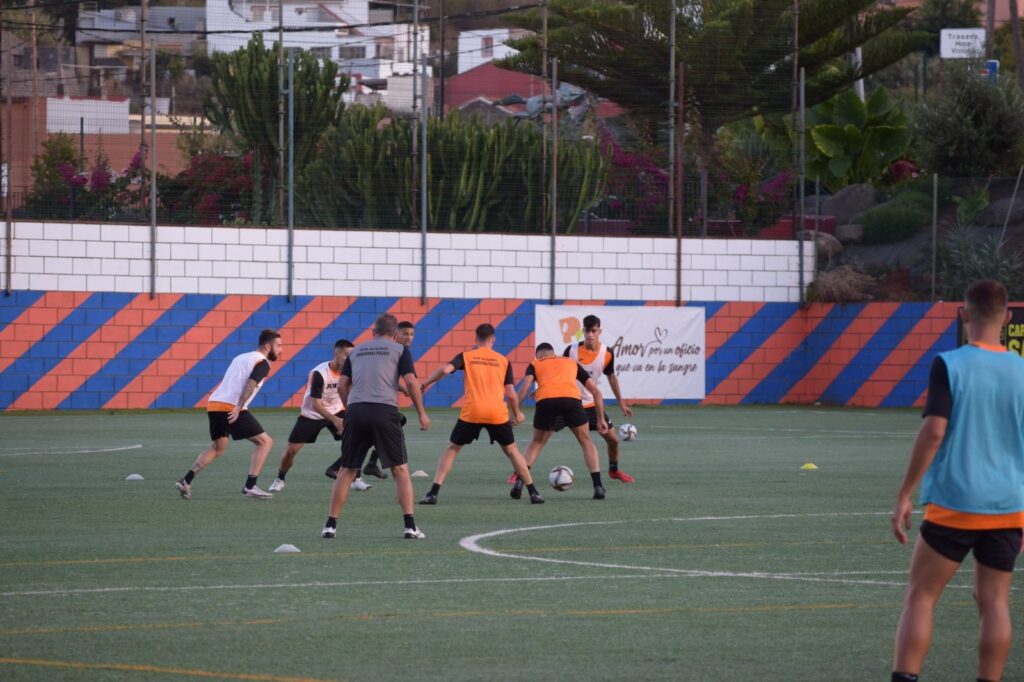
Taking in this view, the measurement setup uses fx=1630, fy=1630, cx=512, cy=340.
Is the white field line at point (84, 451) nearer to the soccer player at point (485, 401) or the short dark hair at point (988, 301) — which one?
the soccer player at point (485, 401)

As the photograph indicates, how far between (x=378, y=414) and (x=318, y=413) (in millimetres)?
4739

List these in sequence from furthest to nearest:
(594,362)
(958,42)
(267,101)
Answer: (958,42) < (267,101) < (594,362)

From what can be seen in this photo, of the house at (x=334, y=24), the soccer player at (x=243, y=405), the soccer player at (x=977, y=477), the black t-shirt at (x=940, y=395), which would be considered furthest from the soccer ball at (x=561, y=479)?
the house at (x=334, y=24)

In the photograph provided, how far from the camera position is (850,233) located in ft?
128

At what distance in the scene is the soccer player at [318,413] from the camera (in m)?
18.0

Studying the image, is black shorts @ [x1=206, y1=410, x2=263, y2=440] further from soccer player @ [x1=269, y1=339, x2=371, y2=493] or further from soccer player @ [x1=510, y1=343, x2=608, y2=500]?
soccer player @ [x1=510, y1=343, x2=608, y2=500]

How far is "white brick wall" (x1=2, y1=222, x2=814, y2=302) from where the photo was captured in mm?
32625

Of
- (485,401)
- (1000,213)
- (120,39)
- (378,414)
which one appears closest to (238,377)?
(485,401)

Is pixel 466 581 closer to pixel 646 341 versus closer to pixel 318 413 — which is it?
pixel 318 413

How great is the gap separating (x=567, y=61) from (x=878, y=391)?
551 inches

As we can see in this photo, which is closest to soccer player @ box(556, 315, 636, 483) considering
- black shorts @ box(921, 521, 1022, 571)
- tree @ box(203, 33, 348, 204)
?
black shorts @ box(921, 521, 1022, 571)

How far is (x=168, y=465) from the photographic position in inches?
817

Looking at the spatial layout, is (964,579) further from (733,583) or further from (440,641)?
(440,641)

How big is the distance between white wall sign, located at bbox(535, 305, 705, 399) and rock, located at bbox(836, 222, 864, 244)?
4821mm
